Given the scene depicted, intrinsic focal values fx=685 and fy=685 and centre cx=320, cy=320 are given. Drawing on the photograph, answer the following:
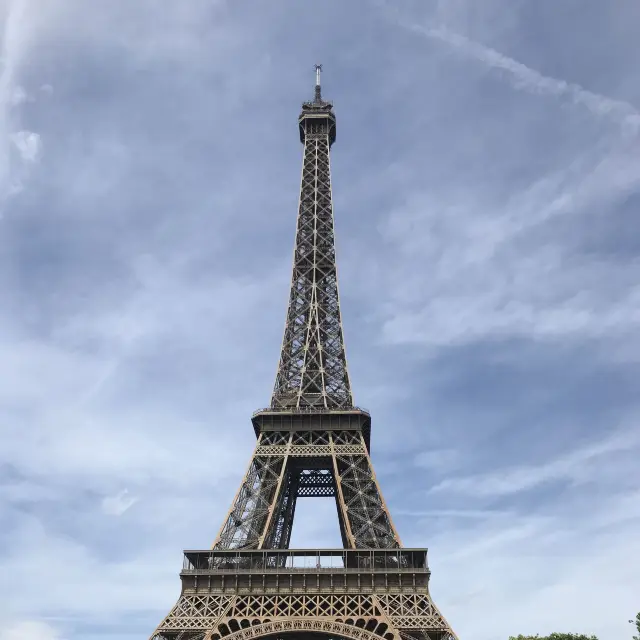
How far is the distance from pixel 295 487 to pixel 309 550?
12.6 metres

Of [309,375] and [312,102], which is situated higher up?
[312,102]

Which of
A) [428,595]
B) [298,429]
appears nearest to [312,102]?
[298,429]

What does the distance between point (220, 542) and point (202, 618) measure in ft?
17.1

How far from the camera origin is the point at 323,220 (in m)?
68.5

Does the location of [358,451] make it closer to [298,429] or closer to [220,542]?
[298,429]

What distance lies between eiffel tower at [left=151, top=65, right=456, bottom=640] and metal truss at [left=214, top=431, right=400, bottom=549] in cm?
9

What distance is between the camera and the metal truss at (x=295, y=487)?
4666cm

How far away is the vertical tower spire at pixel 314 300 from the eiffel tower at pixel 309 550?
130 millimetres

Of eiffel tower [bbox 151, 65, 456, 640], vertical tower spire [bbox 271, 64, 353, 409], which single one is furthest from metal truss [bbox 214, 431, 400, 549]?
vertical tower spire [bbox 271, 64, 353, 409]

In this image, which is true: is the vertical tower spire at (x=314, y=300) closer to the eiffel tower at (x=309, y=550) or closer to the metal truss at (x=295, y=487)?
the eiffel tower at (x=309, y=550)

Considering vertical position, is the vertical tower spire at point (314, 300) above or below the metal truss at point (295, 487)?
above

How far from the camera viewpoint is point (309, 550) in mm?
45188

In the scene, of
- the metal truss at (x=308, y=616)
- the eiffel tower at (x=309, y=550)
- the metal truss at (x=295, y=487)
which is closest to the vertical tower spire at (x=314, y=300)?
the eiffel tower at (x=309, y=550)

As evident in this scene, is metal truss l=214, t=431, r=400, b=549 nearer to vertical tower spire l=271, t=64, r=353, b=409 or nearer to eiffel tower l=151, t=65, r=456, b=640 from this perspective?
eiffel tower l=151, t=65, r=456, b=640
